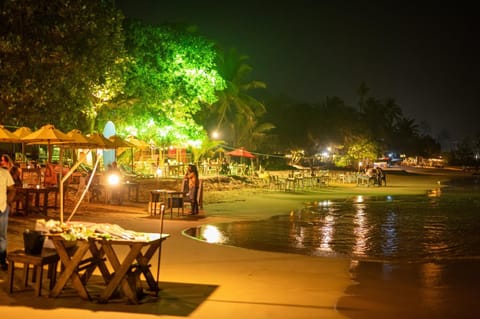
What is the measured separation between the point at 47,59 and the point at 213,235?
7.35m

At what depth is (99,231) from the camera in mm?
7617

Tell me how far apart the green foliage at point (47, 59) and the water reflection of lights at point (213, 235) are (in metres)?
6.34

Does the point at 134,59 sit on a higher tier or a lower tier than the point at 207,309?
higher

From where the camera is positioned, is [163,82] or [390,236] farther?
[163,82]

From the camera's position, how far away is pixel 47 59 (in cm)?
1645

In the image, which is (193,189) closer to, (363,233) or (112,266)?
(363,233)

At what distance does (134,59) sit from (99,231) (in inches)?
778

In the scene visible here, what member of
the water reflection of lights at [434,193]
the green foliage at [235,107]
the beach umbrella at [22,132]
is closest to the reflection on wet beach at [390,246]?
the beach umbrella at [22,132]

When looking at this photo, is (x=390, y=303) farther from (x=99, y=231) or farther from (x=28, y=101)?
(x=28, y=101)

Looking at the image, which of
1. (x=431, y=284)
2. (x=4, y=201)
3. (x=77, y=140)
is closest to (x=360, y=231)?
(x=431, y=284)

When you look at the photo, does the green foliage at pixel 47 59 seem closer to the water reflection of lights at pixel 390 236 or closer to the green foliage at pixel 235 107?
the water reflection of lights at pixel 390 236

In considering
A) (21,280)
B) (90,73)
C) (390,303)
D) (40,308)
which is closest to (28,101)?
(90,73)

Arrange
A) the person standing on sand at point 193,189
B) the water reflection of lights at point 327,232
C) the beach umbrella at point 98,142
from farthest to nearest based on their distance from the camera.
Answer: the person standing on sand at point 193,189
the beach umbrella at point 98,142
the water reflection of lights at point 327,232

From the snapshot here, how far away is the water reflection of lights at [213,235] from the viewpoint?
45.3ft
